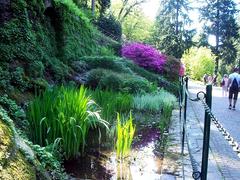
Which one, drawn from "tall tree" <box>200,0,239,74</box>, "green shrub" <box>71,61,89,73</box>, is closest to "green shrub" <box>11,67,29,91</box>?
"green shrub" <box>71,61,89,73</box>

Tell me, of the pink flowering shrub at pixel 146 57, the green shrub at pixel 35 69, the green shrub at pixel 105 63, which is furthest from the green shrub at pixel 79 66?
the pink flowering shrub at pixel 146 57

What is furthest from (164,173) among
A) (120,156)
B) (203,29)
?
(203,29)

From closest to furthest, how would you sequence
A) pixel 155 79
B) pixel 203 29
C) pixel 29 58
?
1. pixel 29 58
2. pixel 155 79
3. pixel 203 29

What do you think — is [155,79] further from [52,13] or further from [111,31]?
[111,31]

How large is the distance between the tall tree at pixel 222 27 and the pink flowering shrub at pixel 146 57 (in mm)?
35885

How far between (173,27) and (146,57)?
34168mm

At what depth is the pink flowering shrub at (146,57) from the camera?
1922 centimetres

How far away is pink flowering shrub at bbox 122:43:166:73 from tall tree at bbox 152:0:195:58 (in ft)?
101

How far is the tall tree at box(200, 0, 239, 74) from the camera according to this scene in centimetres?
5431

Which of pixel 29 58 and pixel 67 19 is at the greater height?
pixel 67 19

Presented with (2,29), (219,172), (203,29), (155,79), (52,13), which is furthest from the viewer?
(203,29)

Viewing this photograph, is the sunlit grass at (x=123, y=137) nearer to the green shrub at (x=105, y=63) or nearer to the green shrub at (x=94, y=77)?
the green shrub at (x=94, y=77)

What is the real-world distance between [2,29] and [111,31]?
22.2 meters

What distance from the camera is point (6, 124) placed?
3314 millimetres
